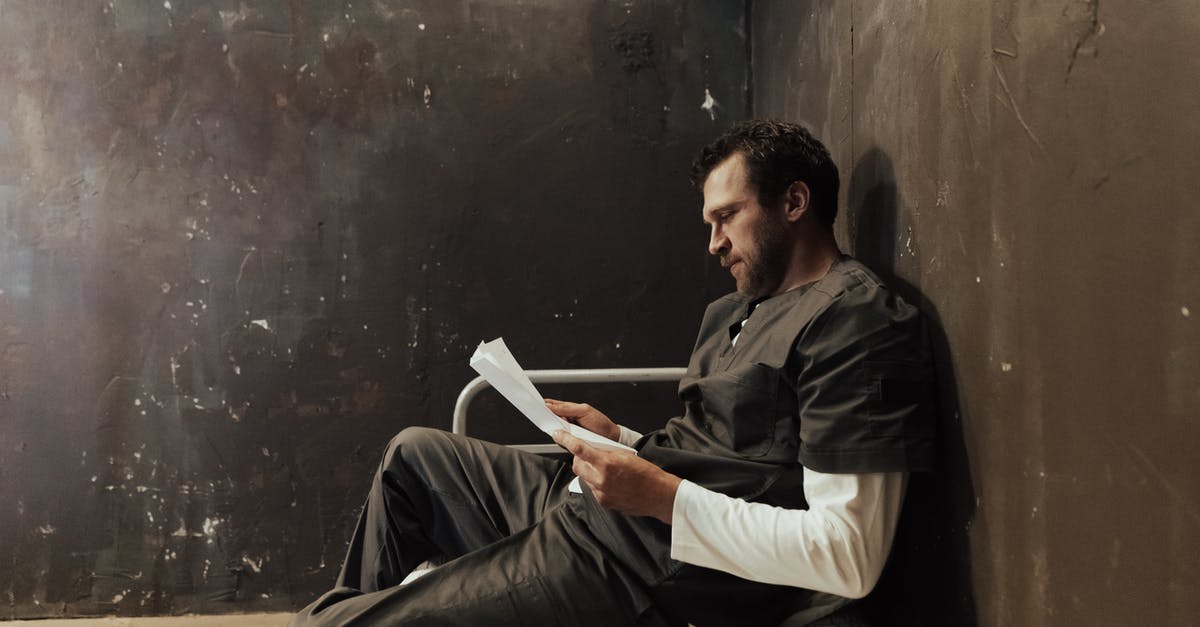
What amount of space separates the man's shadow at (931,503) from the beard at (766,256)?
0.50 ft

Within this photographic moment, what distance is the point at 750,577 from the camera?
91 cm

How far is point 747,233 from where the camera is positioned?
1.18m

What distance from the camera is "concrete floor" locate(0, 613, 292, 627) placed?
1989 millimetres

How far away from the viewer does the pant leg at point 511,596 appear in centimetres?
94

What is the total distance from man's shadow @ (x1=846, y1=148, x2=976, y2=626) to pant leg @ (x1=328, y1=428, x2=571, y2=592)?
0.55m

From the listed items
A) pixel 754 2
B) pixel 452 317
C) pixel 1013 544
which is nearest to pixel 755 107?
pixel 754 2

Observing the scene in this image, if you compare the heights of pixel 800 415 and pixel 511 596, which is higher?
pixel 800 415

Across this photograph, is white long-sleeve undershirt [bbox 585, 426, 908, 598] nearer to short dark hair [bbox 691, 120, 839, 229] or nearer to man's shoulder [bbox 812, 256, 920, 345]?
man's shoulder [bbox 812, 256, 920, 345]

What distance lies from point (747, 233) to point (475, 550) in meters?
0.66

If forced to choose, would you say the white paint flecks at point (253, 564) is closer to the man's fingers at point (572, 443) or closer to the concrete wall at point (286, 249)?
the concrete wall at point (286, 249)

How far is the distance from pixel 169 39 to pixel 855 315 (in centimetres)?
200

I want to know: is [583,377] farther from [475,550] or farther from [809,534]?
[809,534]

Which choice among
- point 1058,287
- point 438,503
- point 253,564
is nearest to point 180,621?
point 253,564

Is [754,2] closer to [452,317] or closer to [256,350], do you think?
[452,317]
